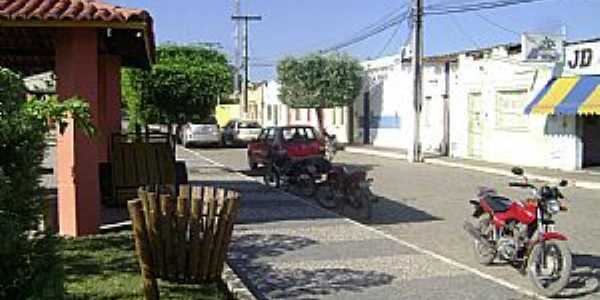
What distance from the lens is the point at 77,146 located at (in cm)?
1009

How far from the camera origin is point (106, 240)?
9984mm

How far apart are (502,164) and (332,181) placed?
12502 mm

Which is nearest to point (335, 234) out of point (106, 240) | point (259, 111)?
point (106, 240)

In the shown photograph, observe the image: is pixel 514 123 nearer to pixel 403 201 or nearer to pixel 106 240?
pixel 403 201

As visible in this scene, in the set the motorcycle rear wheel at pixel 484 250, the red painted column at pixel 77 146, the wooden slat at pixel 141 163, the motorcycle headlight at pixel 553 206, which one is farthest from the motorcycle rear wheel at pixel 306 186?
the motorcycle headlight at pixel 553 206

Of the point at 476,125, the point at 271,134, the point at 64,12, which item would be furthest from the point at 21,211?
the point at 476,125

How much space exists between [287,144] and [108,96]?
641 cm

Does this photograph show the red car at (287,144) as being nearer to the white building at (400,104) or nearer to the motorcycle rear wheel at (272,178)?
the motorcycle rear wheel at (272,178)

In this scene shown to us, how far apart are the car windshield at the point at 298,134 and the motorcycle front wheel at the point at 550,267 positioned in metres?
13.8

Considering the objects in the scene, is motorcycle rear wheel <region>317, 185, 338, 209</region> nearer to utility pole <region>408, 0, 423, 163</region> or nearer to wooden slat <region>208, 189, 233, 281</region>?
wooden slat <region>208, 189, 233, 281</region>

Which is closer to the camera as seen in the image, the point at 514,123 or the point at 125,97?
Result: the point at 125,97

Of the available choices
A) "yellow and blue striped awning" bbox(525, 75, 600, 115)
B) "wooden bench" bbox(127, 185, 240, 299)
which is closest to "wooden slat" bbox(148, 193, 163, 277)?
"wooden bench" bbox(127, 185, 240, 299)

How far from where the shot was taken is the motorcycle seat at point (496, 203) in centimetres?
888

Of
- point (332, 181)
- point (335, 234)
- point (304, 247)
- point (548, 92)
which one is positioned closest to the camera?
point (304, 247)
